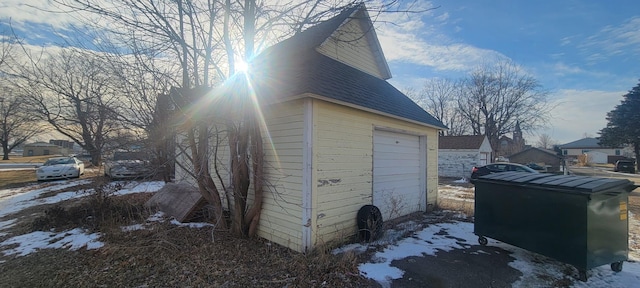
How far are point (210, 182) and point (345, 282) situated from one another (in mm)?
3412

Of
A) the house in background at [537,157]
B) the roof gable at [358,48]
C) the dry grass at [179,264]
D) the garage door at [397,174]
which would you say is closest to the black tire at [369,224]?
the garage door at [397,174]

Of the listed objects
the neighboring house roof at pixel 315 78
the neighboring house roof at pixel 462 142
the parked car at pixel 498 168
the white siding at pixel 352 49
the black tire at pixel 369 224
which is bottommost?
the black tire at pixel 369 224

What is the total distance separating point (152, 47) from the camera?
5.32 meters

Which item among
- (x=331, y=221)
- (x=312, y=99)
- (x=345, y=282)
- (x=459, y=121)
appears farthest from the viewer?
(x=459, y=121)

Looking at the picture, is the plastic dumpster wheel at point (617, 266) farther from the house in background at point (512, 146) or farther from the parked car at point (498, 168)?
the house in background at point (512, 146)

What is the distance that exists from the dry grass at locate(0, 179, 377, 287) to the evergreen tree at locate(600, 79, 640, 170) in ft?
146

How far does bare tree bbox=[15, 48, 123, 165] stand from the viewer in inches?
198

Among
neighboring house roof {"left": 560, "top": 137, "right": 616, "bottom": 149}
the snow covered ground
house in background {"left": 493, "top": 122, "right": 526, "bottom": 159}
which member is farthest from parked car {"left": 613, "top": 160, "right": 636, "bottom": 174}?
neighboring house roof {"left": 560, "top": 137, "right": 616, "bottom": 149}

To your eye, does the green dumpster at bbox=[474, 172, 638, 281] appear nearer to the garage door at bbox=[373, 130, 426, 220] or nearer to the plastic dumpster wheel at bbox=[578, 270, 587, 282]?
the plastic dumpster wheel at bbox=[578, 270, 587, 282]

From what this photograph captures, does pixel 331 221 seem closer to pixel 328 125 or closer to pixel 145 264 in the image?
pixel 328 125

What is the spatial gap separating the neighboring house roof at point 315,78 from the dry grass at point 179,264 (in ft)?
8.92

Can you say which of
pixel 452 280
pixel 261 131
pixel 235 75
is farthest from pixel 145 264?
pixel 452 280

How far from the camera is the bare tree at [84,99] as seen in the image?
16.5ft

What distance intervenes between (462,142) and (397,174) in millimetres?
16894
